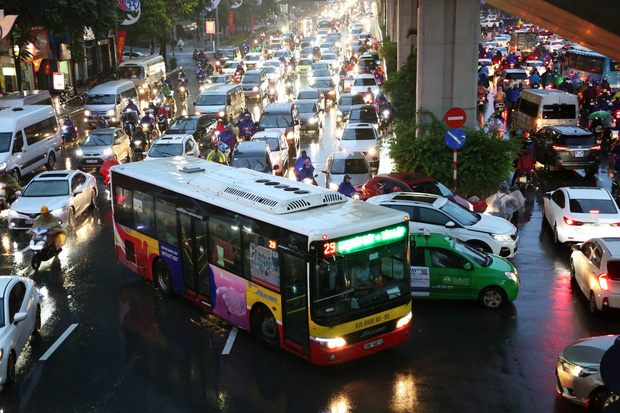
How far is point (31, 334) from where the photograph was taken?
13414 millimetres

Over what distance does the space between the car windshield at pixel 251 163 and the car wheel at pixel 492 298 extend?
37.9 ft

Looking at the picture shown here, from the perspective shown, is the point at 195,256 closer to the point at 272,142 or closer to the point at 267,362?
the point at 267,362

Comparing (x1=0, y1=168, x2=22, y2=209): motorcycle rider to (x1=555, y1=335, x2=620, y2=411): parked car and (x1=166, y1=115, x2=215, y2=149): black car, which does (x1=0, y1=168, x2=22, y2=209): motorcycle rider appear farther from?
(x1=555, y1=335, x2=620, y2=411): parked car

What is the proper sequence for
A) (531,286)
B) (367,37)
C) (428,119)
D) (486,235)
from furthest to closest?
(367,37) → (428,119) → (486,235) → (531,286)

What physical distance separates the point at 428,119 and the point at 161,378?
15466 mm

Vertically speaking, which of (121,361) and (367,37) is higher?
(367,37)

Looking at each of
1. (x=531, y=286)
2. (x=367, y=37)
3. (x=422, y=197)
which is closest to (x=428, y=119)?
(x=422, y=197)

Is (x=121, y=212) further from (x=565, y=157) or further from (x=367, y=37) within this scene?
(x=367, y=37)

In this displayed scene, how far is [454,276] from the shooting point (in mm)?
14398

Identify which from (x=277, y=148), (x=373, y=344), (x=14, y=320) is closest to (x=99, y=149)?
(x=277, y=148)

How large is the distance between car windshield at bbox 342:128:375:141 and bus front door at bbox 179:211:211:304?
1503 cm

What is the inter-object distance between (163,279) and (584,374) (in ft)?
28.2

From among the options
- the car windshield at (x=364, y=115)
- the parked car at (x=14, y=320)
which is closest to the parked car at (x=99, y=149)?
the car windshield at (x=364, y=115)

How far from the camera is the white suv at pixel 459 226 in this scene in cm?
1698
